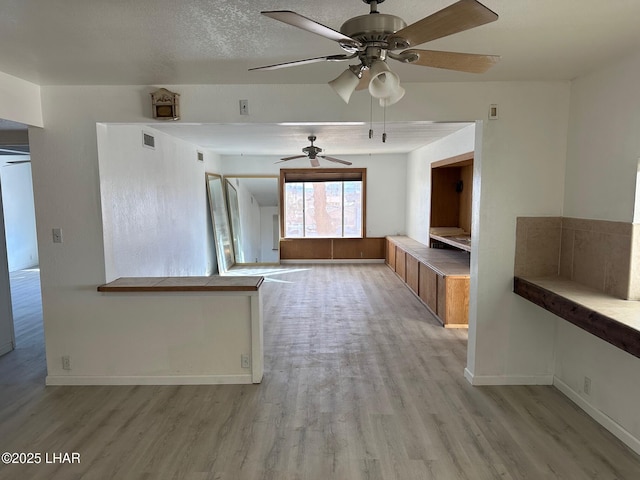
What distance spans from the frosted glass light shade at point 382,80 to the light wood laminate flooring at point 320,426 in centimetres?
204

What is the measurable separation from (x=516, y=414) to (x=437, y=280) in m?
2.29

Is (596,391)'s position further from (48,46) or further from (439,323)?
(48,46)

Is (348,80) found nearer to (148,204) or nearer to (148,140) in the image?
(148,204)

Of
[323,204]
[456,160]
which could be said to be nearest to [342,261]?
[323,204]

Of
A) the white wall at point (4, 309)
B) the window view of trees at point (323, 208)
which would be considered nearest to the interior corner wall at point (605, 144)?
the white wall at point (4, 309)

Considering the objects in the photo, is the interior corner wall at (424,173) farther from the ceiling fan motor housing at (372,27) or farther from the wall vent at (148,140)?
Answer: the wall vent at (148,140)

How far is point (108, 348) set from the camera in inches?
129

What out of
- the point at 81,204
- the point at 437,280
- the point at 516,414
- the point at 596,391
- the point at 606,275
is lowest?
the point at 516,414

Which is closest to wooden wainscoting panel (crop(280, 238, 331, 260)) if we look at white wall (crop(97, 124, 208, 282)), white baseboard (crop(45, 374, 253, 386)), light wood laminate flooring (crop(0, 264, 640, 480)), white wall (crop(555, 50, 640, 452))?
white wall (crop(97, 124, 208, 282))

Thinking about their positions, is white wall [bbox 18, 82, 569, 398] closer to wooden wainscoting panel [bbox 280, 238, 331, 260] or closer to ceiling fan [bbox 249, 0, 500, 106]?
ceiling fan [bbox 249, 0, 500, 106]

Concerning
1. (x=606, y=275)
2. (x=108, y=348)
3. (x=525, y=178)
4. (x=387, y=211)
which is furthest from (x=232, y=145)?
(x=606, y=275)

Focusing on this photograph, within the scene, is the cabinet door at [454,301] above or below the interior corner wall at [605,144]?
below

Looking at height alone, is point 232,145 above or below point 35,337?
above

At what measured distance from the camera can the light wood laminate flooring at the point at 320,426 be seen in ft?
7.46
